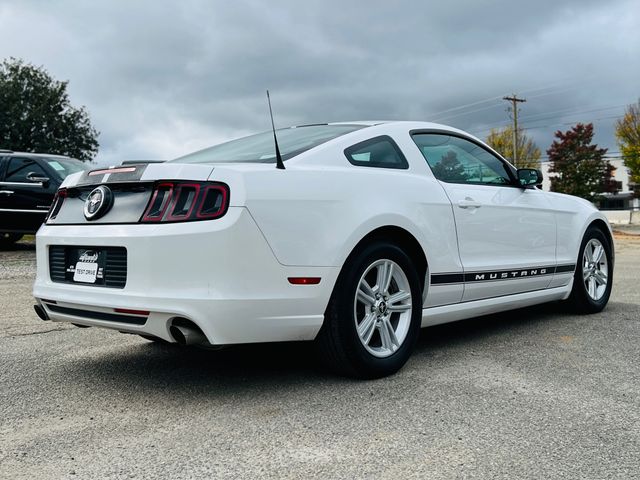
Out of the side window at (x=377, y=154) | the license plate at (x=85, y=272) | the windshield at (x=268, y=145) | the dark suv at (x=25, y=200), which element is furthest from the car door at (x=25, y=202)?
the side window at (x=377, y=154)

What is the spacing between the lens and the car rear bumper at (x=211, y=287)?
3082 mm

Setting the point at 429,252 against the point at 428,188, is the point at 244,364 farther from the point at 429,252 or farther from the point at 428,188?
the point at 428,188

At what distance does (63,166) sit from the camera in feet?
34.8

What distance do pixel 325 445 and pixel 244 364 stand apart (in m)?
1.43

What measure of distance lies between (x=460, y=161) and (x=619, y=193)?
71648 millimetres

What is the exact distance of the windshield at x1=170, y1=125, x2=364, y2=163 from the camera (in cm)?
373

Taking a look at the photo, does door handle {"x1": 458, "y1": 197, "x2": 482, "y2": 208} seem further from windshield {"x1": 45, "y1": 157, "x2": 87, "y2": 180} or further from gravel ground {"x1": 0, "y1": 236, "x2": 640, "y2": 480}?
windshield {"x1": 45, "y1": 157, "x2": 87, "y2": 180}

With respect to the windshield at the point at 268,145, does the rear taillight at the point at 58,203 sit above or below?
below

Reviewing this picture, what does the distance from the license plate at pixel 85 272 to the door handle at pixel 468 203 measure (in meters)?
2.24

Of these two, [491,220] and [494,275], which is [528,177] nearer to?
[491,220]

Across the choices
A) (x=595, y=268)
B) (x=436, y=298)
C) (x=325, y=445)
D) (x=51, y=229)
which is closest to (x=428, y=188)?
(x=436, y=298)

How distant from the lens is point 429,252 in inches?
158

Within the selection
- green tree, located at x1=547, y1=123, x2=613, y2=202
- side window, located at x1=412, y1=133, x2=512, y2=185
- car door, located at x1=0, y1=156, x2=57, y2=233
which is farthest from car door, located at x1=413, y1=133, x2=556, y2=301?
green tree, located at x1=547, y1=123, x2=613, y2=202

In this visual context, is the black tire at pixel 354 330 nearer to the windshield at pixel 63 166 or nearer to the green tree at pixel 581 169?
the windshield at pixel 63 166
